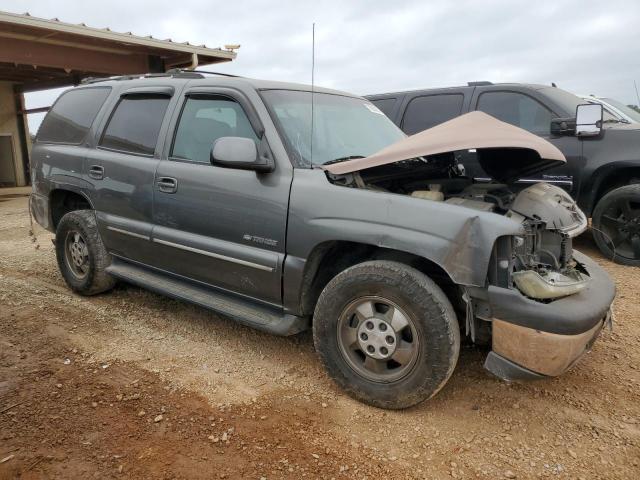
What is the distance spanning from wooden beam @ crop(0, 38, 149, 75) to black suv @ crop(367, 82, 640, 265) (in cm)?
921

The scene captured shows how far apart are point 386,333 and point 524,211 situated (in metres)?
1.12

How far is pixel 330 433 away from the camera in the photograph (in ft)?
8.50

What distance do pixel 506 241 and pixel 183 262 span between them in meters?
2.23

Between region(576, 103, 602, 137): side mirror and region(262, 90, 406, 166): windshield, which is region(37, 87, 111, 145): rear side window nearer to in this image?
region(262, 90, 406, 166): windshield

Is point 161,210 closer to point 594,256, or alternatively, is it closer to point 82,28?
point 594,256

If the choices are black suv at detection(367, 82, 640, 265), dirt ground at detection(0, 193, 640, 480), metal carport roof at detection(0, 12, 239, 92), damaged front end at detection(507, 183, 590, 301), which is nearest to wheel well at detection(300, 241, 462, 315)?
damaged front end at detection(507, 183, 590, 301)

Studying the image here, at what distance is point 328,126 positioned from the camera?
11.8 feet

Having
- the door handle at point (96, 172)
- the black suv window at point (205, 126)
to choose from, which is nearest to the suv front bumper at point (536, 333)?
the black suv window at point (205, 126)

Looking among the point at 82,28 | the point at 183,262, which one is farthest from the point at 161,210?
the point at 82,28

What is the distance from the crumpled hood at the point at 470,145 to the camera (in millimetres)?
2717

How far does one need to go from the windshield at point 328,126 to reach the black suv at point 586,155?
67.9 inches

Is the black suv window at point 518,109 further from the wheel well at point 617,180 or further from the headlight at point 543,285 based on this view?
the headlight at point 543,285

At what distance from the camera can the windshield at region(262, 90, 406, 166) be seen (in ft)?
10.7

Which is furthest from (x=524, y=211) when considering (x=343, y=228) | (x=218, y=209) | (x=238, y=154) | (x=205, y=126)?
(x=205, y=126)
